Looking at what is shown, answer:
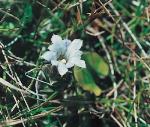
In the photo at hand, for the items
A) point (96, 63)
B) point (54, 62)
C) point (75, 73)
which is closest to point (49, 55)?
point (54, 62)

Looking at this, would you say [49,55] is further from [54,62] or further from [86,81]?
[86,81]

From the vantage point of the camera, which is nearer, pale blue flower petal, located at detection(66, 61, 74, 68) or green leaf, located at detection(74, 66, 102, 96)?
pale blue flower petal, located at detection(66, 61, 74, 68)

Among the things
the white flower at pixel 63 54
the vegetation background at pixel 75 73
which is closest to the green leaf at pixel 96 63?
the vegetation background at pixel 75 73

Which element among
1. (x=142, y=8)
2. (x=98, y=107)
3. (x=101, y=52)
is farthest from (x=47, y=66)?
(x=142, y=8)

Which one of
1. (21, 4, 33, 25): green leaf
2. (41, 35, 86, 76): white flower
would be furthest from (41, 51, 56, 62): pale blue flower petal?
(21, 4, 33, 25): green leaf

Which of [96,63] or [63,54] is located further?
[96,63]

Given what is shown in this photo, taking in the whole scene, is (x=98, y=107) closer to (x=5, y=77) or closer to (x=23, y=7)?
(x=5, y=77)

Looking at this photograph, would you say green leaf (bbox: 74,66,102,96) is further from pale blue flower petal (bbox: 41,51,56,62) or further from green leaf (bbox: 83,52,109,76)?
pale blue flower petal (bbox: 41,51,56,62)
